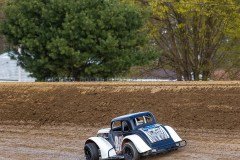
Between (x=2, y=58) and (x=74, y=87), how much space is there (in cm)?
2398

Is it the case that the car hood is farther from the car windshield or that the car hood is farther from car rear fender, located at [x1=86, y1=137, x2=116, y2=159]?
car rear fender, located at [x1=86, y1=137, x2=116, y2=159]

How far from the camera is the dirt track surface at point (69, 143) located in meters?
13.8

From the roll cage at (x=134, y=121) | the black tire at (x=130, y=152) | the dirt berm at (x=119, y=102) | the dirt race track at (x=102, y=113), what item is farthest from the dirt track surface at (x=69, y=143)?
the roll cage at (x=134, y=121)

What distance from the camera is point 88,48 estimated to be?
79.0 ft

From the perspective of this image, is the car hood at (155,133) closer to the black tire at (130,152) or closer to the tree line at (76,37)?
the black tire at (130,152)

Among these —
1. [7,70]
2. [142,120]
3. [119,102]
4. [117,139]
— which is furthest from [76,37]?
[7,70]

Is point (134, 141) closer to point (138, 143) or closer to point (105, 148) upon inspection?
point (138, 143)

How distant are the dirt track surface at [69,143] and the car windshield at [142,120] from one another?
38.6 inches

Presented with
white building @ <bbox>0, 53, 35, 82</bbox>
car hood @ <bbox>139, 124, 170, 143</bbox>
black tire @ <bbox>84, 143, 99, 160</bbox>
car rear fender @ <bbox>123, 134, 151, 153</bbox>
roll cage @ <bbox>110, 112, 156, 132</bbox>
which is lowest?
black tire @ <bbox>84, 143, 99, 160</bbox>

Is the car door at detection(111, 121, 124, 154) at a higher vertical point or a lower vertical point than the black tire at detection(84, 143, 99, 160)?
higher

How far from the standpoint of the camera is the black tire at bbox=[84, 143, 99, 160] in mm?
14156

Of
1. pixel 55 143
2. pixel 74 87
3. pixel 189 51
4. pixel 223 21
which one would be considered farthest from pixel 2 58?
pixel 55 143

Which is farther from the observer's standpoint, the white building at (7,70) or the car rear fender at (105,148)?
the white building at (7,70)

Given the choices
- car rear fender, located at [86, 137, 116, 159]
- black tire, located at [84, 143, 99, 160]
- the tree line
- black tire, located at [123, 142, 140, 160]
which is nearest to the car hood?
black tire, located at [123, 142, 140, 160]
